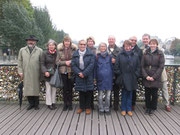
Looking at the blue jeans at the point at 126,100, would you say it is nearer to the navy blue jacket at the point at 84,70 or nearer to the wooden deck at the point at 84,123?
the wooden deck at the point at 84,123

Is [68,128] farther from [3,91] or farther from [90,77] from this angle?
[3,91]

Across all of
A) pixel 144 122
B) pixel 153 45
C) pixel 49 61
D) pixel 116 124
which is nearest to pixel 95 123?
pixel 116 124

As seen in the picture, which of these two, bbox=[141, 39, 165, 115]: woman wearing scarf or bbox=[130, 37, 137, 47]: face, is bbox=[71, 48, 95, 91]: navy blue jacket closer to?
bbox=[130, 37, 137, 47]: face

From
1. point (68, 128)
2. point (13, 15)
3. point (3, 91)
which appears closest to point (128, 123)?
point (68, 128)

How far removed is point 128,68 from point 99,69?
76 centimetres

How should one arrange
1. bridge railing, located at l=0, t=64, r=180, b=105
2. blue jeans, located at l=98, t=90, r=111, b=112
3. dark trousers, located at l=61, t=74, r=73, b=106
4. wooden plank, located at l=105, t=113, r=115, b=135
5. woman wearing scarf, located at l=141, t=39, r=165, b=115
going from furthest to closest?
bridge railing, located at l=0, t=64, r=180, b=105 → dark trousers, located at l=61, t=74, r=73, b=106 → blue jeans, located at l=98, t=90, r=111, b=112 → woman wearing scarf, located at l=141, t=39, r=165, b=115 → wooden plank, located at l=105, t=113, r=115, b=135

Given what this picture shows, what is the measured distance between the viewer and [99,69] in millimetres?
3818

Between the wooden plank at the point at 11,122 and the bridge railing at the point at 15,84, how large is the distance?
92cm

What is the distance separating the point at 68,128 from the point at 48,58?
1.94 m

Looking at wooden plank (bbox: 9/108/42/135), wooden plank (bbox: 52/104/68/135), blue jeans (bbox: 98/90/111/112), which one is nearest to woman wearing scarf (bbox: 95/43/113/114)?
blue jeans (bbox: 98/90/111/112)

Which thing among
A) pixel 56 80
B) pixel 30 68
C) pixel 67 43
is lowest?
pixel 56 80

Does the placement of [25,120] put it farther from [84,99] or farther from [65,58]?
[65,58]

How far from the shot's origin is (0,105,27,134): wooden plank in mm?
3207

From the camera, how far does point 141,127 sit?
331 cm
